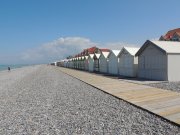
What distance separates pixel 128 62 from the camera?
2494 cm

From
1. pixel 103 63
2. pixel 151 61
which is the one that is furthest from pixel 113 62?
pixel 151 61

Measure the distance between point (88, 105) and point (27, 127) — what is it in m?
3.52

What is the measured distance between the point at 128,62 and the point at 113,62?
5561 mm

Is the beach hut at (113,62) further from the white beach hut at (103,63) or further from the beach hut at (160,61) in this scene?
the beach hut at (160,61)

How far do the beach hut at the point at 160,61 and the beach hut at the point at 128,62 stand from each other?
6.09 feet

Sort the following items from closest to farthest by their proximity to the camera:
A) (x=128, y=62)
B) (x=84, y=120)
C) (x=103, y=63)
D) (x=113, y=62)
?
(x=84, y=120), (x=128, y=62), (x=113, y=62), (x=103, y=63)

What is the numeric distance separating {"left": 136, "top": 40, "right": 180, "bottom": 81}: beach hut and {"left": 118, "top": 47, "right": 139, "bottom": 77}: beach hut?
6.09ft

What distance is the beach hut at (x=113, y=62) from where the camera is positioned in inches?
1145

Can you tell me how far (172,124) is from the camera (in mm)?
6434

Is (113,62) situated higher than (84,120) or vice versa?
(113,62)

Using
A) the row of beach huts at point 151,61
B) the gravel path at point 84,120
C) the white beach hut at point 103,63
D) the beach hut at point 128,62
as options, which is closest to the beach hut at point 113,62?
the row of beach huts at point 151,61

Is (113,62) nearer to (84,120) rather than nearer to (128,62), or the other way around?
(128,62)

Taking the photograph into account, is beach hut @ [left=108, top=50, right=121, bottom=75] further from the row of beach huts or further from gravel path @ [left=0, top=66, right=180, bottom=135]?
gravel path @ [left=0, top=66, right=180, bottom=135]

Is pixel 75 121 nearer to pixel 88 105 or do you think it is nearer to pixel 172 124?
pixel 88 105
